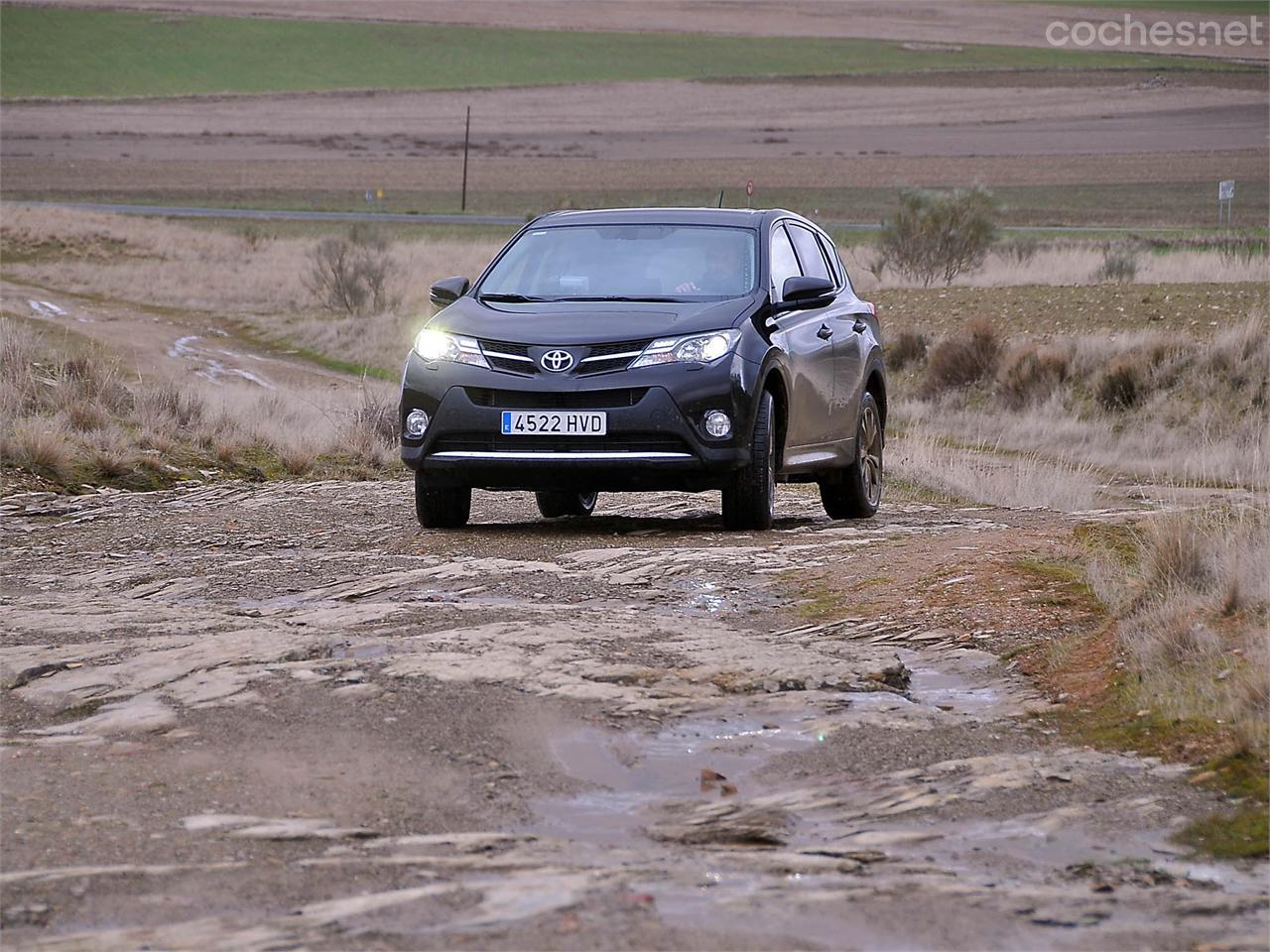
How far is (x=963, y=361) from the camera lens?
2527 centimetres

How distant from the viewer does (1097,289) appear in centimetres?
2859

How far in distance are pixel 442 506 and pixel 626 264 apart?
1792 mm

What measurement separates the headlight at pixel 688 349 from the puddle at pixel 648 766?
400cm

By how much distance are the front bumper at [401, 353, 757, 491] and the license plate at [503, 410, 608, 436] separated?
0.03 m

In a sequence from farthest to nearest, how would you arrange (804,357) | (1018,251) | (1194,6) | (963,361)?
(1194,6)
(1018,251)
(963,361)
(804,357)

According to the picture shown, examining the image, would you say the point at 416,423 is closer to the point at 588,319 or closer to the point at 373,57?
the point at 588,319

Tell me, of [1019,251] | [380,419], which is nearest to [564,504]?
[380,419]

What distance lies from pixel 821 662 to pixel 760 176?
8947 cm

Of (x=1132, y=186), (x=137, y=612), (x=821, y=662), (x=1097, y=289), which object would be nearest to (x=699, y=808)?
(x=821, y=662)

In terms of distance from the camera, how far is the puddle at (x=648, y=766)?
194 inches

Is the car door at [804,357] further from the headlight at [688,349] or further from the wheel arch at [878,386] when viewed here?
the wheel arch at [878,386]

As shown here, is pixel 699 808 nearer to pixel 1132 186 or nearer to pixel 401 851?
pixel 401 851

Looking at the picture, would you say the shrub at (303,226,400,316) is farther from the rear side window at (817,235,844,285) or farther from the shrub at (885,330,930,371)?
the rear side window at (817,235,844,285)

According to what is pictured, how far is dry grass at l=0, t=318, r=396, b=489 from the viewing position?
1403 cm
